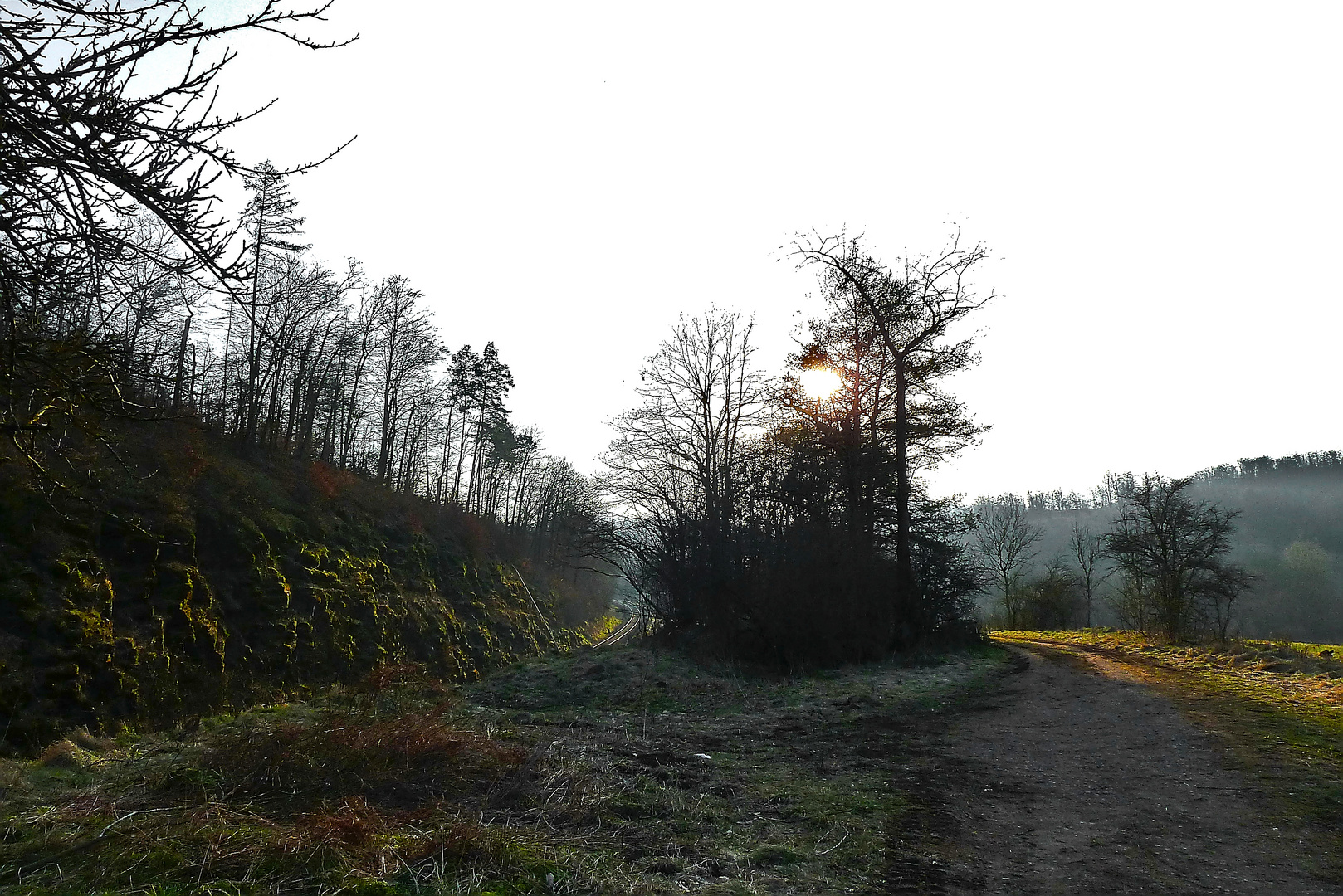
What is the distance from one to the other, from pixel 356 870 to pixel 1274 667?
→ 55.6 ft

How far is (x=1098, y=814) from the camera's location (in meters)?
5.75

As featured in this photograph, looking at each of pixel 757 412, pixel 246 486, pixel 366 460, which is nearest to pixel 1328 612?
pixel 757 412

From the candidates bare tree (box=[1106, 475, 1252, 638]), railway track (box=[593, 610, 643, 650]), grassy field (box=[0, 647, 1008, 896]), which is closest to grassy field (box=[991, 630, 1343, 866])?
grassy field (box=[0, 647, 1008, 896])

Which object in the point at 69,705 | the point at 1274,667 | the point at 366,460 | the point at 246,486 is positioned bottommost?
the point at 69,705

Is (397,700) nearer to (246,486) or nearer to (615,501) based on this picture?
(246,486)

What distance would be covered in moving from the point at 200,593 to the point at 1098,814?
52.6 ft

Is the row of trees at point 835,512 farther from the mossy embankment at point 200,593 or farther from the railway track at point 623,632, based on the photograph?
the railway track at point 623,632

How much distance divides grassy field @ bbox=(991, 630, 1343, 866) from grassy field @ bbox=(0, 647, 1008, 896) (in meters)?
2.97

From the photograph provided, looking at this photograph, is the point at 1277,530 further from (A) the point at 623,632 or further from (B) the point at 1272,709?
(B) the point at 1272,709

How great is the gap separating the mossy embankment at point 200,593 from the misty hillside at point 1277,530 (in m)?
53.3

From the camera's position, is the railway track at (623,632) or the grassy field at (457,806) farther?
the railway track at (623,632)

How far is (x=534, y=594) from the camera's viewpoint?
148ft

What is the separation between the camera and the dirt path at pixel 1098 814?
449 centimetres

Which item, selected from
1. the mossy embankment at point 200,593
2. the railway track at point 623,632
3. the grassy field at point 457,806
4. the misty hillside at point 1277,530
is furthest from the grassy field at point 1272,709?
the misty hillside at point 1277,530
